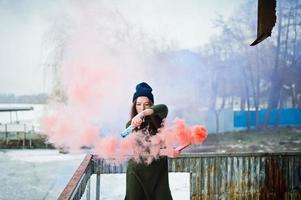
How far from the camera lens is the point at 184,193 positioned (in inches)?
233

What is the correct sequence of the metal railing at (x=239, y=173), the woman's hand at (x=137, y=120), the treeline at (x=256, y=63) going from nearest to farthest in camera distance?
the woman's hand at (x=137, y=120), the metal railing at (x=239, y=173), the treeline at (x=256, y=63)

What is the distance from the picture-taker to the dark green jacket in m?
2.59

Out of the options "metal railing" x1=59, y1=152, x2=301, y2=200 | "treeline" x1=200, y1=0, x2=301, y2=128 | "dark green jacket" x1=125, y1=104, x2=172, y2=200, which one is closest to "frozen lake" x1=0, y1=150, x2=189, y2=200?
"metal railing" x1=59, y1=152, x2=301, y2=200

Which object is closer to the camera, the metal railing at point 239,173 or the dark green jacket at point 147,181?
the dark green jacket at point 147,181

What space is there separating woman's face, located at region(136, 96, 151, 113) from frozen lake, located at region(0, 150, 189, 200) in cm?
330

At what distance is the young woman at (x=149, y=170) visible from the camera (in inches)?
102

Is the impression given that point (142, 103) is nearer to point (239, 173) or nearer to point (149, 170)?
point (149, 170)

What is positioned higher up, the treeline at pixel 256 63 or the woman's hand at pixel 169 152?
the treeline at pixel 256 63

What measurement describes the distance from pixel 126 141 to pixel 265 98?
53.9ft

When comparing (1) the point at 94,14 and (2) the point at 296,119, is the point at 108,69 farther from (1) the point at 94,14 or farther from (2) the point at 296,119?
(2) the point at 296,119

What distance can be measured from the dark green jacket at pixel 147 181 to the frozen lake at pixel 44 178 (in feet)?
10.0

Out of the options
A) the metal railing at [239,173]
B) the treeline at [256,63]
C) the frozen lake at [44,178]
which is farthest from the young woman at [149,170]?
the treeline at [256,63]

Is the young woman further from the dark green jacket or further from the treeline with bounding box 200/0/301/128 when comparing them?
the treeline with bounding box 200/0/301/128

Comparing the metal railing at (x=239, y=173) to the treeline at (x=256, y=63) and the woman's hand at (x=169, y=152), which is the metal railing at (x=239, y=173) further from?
the treeline at (x=256, y=63)
